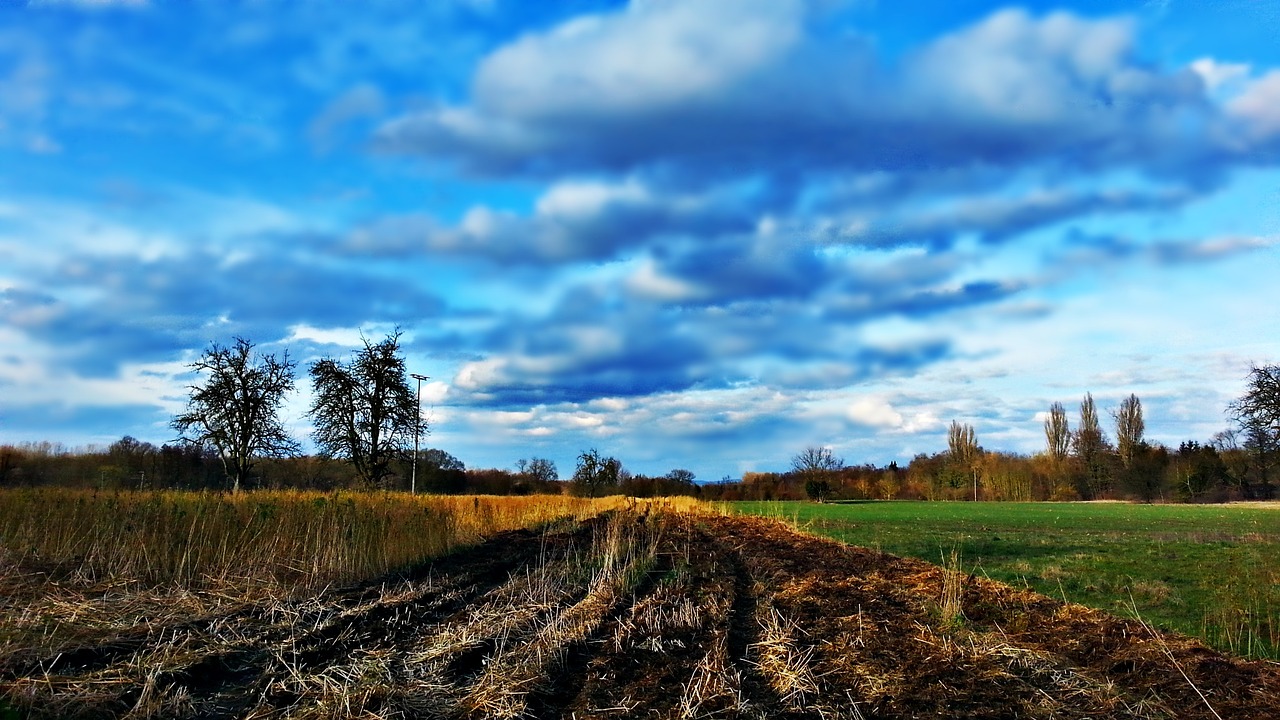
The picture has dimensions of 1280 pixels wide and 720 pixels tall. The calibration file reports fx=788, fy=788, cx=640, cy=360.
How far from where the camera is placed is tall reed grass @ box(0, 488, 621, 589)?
37.5 feet

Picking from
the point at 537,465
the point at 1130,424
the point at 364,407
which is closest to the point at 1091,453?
the point at 1130,424

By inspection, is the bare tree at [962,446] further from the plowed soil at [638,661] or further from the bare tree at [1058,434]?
the plowed soil at [638,661]

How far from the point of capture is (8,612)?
797 cm

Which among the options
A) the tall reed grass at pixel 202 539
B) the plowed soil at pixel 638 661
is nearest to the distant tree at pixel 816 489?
the tall reed grass at pixel 202 539

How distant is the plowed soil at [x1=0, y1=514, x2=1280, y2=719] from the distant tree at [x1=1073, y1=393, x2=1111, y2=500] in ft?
289

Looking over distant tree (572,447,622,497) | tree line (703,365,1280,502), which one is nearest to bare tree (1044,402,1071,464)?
tree line (703,365,1280,502)

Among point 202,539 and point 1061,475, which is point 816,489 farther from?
point 202,539

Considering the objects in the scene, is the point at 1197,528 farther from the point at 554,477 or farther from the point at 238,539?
the point at 554,477

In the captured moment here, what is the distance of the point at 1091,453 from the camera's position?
95.7m

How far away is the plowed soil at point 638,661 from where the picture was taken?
19.2 feet

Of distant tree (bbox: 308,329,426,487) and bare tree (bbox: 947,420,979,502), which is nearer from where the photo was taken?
distant tree (bbox: 308,329,426,487)

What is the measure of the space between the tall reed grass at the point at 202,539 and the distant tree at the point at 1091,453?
88.7 m

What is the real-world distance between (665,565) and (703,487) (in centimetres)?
6684

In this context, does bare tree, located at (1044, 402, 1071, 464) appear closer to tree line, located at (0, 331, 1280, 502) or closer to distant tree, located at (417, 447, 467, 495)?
tree line, located at (0, 331, 1280, 502)
